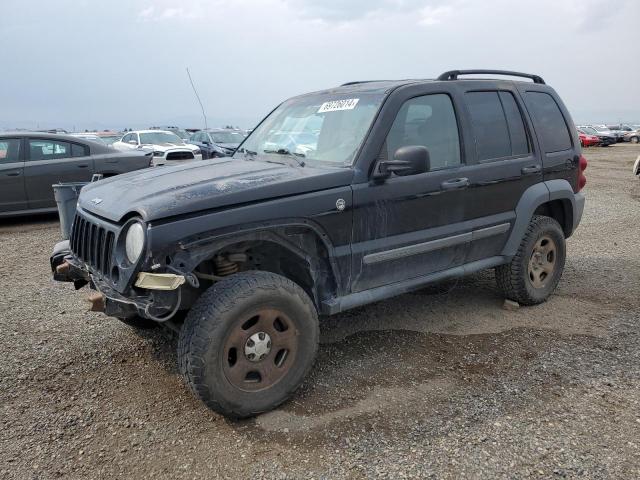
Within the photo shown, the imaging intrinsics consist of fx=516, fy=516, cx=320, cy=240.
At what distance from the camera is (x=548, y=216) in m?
4.84

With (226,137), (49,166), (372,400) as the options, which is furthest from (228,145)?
(372,400)

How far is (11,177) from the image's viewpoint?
827 cm

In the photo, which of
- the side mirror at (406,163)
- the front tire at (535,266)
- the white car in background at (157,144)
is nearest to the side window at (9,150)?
the white car in background at (157,144)

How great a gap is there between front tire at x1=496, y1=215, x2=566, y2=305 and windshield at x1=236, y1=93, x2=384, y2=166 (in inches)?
76.3

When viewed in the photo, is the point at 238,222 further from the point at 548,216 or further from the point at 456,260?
the point at 548,216

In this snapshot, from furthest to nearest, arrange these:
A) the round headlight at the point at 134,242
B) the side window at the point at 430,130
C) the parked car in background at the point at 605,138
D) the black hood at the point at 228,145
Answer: the parked car in background at the point at 605,138, the black hood at the point at 228,145, the side window at the point at 430,130, the round headlight at the point at 134,242

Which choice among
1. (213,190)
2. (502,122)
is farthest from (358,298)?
(502,122)

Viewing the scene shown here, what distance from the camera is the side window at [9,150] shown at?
8.34 metres

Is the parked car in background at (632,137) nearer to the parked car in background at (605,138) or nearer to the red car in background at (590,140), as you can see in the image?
the parked car in background at (605,138)

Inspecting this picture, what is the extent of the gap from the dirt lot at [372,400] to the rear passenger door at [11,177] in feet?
13.2

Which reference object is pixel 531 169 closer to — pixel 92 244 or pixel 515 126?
pixel 515 126

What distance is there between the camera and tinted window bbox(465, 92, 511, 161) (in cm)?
406

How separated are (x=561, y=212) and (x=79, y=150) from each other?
25.3 feet

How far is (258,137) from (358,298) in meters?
1.77
